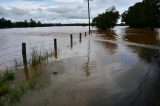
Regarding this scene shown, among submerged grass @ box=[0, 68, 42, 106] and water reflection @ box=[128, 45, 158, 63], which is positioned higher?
water reflection @ box=[128, 45, 158, 63]

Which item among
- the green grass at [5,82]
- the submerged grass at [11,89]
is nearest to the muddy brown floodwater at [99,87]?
the submerged grass at [11,89]

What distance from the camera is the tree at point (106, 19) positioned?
292 feet

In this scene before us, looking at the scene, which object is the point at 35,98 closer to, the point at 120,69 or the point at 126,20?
the point at 120,69

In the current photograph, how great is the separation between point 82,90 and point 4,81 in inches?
162

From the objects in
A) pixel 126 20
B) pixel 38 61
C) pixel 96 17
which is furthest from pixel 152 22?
pixel 38 61

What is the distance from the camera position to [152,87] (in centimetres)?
1045

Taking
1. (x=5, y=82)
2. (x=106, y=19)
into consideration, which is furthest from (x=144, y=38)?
(x=106, y=19)

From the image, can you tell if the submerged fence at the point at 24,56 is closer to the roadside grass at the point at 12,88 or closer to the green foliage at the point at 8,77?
the green foliage at the point at 8,77

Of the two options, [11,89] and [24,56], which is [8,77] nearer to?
[24,56]

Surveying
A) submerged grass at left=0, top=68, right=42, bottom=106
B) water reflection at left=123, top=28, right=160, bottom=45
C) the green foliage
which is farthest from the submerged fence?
water reflection at left=123, top=28, right=160, bottom=45

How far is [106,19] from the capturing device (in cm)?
8844

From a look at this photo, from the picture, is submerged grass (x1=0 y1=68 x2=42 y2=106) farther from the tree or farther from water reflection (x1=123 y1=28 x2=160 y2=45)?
the tree

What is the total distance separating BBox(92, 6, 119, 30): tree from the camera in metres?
88.9

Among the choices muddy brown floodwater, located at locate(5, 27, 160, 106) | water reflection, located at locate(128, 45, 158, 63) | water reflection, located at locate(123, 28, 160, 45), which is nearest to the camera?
muddy brown floodwater, located at locate(5, 27, 160, 106)
